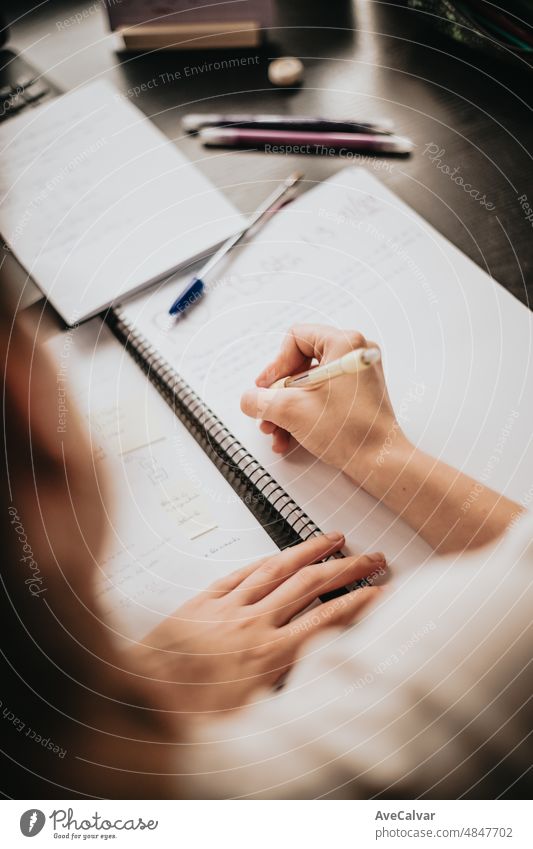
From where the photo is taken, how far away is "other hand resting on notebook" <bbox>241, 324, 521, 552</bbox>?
0.44m

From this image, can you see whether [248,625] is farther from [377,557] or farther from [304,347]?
[304,347]

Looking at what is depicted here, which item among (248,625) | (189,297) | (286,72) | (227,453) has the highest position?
(286,72)

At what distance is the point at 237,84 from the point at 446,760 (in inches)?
22.9

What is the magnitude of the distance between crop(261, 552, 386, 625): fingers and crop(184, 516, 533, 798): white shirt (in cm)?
2

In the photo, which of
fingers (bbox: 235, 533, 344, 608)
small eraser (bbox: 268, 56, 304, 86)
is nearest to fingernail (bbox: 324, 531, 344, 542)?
fingers (bbox: 235, 533, 344, 608)

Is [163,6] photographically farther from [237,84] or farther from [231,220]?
[231,220]

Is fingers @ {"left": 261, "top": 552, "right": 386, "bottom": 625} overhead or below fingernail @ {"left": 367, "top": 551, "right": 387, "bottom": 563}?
overhead

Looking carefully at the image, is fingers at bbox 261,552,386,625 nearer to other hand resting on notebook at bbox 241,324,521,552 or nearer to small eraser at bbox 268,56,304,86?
other hand resting on notebook at bbox 241,324,521,552

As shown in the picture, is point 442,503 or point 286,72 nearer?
point 442,503

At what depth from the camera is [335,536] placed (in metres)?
0.43

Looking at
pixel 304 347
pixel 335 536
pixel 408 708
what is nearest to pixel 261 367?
pixel 304 347

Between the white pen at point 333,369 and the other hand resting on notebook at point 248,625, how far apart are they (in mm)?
111

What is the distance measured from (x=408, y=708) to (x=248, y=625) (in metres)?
0.11

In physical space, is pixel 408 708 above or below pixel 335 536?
below
